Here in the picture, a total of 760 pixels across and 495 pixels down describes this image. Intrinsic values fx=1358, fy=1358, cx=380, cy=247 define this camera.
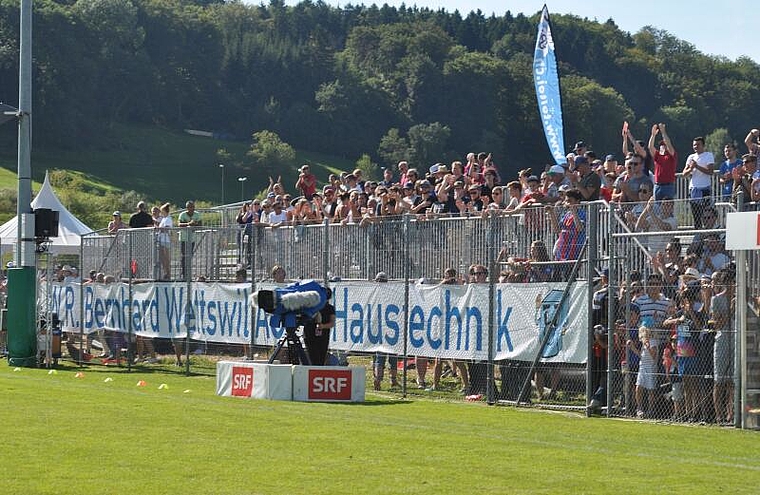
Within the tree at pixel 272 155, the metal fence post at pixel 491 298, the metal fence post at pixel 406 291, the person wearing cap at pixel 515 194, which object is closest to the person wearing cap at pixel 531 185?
the person wearing cap at pixel 515 194

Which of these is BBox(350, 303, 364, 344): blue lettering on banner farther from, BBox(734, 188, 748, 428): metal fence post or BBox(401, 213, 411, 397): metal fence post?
BBox(734, 188, 748, 428): metal fence post

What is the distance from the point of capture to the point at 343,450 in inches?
529

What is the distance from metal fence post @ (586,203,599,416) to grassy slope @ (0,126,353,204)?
91.3 m

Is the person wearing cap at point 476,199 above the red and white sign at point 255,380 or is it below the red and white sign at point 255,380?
above

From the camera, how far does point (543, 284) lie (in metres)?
19.1

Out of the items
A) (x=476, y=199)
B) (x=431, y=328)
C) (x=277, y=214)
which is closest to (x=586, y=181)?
(x=476, y=199)

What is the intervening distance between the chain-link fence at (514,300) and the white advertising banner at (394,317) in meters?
0.03

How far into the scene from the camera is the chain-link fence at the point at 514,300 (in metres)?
16.8

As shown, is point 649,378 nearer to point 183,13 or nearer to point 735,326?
point 735,326

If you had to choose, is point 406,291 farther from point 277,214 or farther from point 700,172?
point 277,214

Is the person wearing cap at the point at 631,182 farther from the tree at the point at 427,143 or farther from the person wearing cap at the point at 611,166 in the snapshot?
the tree at the point at 427,143

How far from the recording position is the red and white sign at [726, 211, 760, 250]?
15.5 m

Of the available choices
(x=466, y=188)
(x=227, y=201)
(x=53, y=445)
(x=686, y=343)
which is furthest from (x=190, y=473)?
(x=227, y=201)

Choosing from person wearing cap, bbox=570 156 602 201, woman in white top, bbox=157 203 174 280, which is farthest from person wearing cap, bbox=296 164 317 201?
person wearing cap, bbox=570 156 602 201
